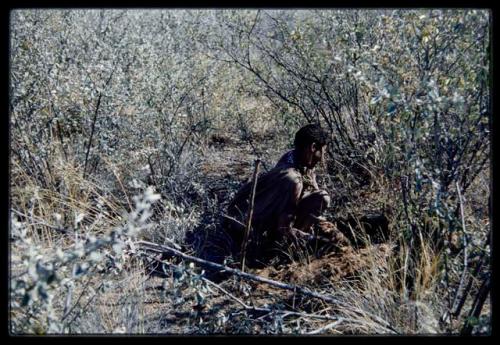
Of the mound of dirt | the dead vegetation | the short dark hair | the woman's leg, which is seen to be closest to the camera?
the dead vegetation

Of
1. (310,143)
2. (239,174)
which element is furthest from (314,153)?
(239,174)

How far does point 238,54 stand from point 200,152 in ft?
4.20

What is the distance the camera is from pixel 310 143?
429cm

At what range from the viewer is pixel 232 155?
6672 millimetres

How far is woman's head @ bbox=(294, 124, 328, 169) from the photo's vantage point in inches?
168

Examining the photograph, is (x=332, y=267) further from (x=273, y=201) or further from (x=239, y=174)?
(x=239, y=174)

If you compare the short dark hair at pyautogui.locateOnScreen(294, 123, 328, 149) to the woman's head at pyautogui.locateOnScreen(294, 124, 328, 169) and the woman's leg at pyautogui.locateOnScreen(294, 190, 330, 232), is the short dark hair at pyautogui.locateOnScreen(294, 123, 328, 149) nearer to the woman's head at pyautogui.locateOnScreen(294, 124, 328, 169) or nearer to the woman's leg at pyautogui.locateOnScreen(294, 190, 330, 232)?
the woman's head at pyautogui.locateOnScreen(294, 124, 328, 169)

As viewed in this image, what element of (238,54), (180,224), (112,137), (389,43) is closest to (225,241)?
(180,224)

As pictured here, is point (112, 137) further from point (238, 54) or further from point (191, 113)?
point (238, 54)

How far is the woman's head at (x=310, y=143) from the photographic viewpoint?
4.27 meters

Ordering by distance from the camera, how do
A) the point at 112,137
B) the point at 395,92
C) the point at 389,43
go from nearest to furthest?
1. the point at 395,92
2. the point at 389,43
3. the point at 112,137

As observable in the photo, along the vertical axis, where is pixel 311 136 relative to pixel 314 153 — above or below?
above

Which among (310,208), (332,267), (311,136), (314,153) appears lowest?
(332,267)

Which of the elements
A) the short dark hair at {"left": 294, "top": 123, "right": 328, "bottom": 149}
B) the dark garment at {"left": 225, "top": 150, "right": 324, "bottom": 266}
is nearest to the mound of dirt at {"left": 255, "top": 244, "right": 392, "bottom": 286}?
the dark garment at {"left": 225, "top": 150, "right": 324, "bottom": 266}
